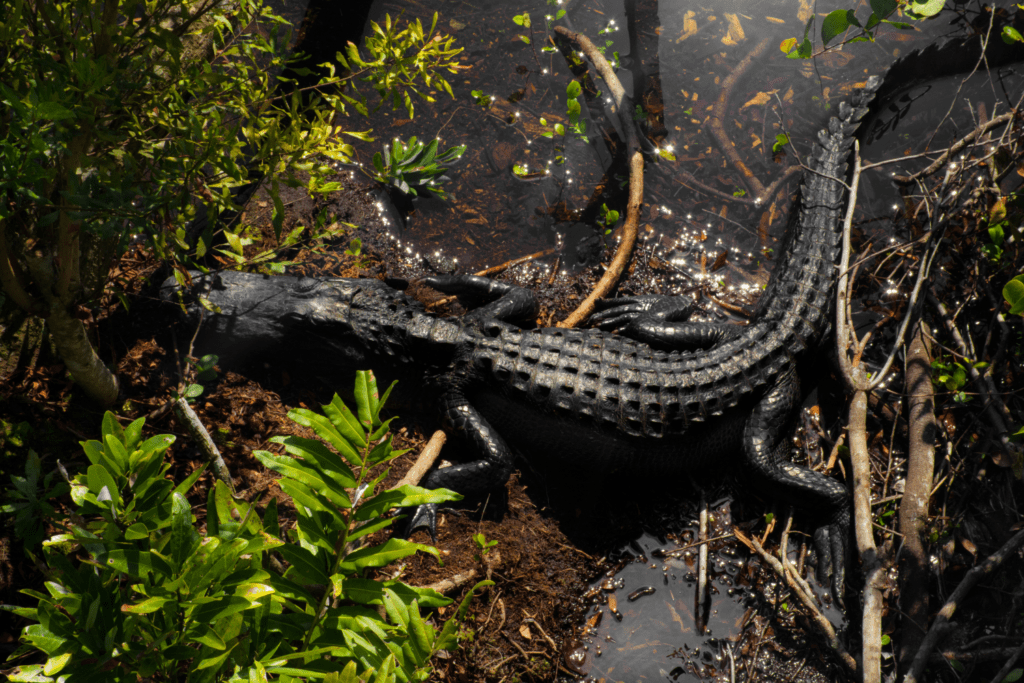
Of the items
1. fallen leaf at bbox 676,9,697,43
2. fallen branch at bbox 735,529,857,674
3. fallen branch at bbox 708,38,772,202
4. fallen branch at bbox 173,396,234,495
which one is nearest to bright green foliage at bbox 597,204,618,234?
fallen branch at bbox 708,38,772,202

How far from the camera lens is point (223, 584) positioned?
1363 millimetres

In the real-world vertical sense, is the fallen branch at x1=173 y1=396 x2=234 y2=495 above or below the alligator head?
below

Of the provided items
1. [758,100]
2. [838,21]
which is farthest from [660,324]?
[758,100]

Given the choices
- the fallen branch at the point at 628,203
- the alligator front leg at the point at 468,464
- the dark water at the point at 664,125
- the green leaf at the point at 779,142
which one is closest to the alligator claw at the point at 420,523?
the alligator front leg at the point at 468,464

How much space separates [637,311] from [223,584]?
11.2ft

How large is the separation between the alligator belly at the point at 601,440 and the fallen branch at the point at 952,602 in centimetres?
125

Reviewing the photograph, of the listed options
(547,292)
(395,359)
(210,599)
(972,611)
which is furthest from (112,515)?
(972,611)

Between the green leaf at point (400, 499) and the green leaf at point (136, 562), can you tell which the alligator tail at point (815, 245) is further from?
the green leaf at point (136, 562)

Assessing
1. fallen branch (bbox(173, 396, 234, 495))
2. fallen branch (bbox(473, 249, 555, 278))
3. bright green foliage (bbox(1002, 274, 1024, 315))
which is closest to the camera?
bright green foliage (bbox(1002, 274, 1024, 315))

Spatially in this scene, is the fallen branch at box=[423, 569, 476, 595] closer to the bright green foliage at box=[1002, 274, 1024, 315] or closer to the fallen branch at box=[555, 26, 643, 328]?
the fallen branch at box=[555, 26, 643, 328]

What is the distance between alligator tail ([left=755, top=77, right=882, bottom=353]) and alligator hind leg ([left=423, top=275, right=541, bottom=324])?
1.65 meters

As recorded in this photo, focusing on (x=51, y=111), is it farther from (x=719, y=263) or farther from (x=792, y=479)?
(x=719, y=263)

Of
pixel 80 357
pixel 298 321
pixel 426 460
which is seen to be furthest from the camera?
pixel 298 321

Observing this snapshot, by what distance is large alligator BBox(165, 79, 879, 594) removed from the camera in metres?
3.46
